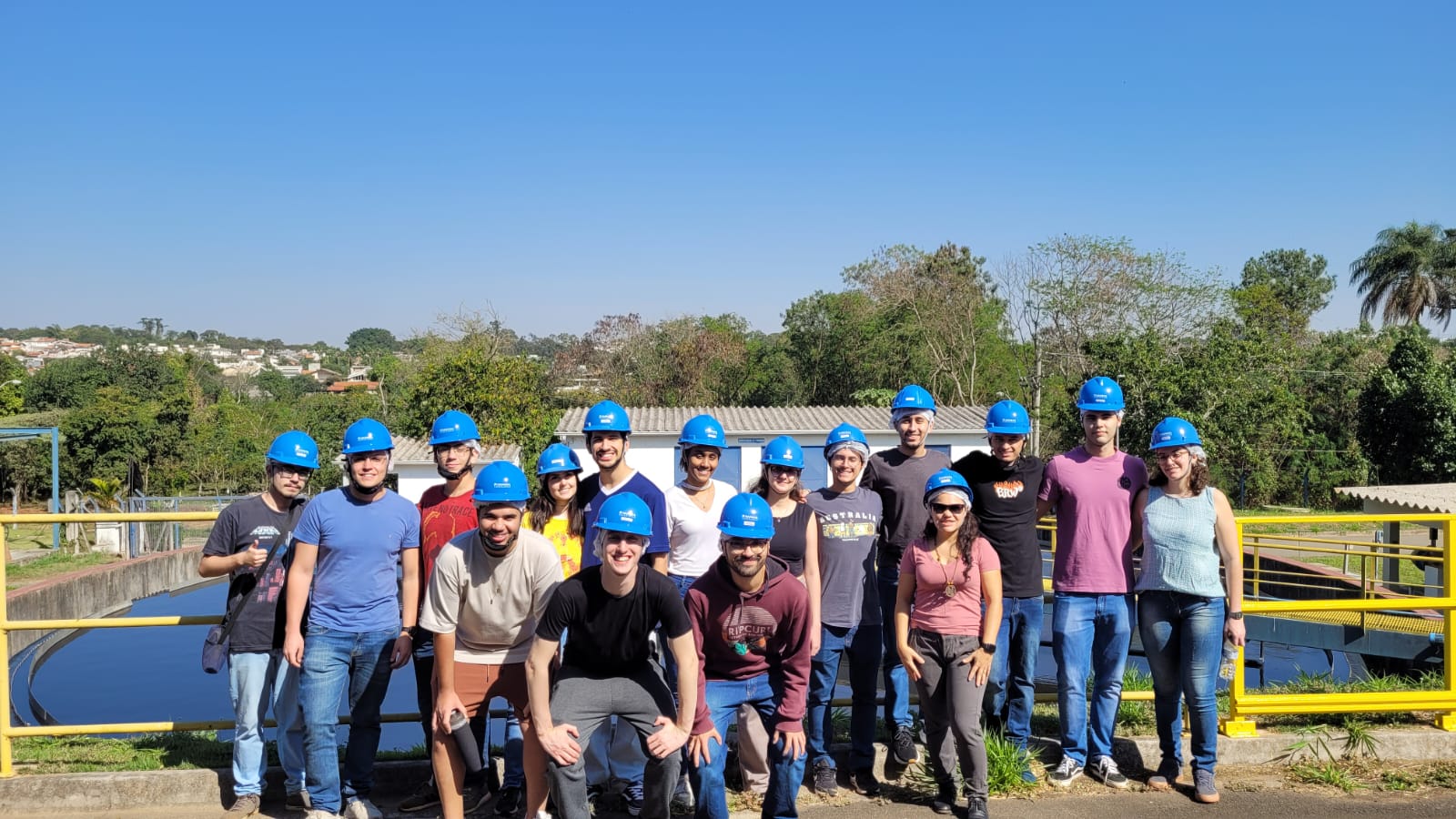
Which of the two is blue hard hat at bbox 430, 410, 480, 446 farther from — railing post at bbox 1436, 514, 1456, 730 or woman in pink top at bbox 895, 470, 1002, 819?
railing post at bbox 1436, 514, 1456, 730

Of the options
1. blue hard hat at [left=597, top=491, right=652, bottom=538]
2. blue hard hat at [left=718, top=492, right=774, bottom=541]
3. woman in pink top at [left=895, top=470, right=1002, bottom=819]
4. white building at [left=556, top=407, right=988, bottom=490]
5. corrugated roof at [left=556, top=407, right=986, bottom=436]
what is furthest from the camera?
corrugated roof at [left=556, top=407, right=986, bottom=436]

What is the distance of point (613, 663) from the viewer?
4.02 meters

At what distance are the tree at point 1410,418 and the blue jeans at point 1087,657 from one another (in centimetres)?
2681

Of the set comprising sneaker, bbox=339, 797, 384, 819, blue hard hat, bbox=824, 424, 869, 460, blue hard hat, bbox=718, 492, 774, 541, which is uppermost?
blue hard hat, bbox=824, 424, 869, 460

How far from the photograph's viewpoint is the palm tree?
43.9 metres

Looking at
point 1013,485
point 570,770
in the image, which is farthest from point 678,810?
point 1013,485

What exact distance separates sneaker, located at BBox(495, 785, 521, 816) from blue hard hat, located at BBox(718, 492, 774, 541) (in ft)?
Result: 5.70

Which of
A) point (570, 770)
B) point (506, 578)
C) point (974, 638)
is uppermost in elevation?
point (506, 578)

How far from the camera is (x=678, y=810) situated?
4.68 metres

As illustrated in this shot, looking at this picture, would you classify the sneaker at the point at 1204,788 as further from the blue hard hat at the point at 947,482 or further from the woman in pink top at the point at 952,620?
the blue hard hat at the point at 947,482

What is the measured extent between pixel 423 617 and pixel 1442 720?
5.45 meters

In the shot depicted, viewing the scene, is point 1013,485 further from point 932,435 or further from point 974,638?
point 932,435

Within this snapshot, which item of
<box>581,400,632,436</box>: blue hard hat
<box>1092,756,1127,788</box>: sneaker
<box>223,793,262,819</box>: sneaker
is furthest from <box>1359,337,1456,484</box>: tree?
<box>223,793,262,819</box>: sneaker

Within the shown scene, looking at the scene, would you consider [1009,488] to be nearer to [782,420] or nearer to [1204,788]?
[1204,788]
